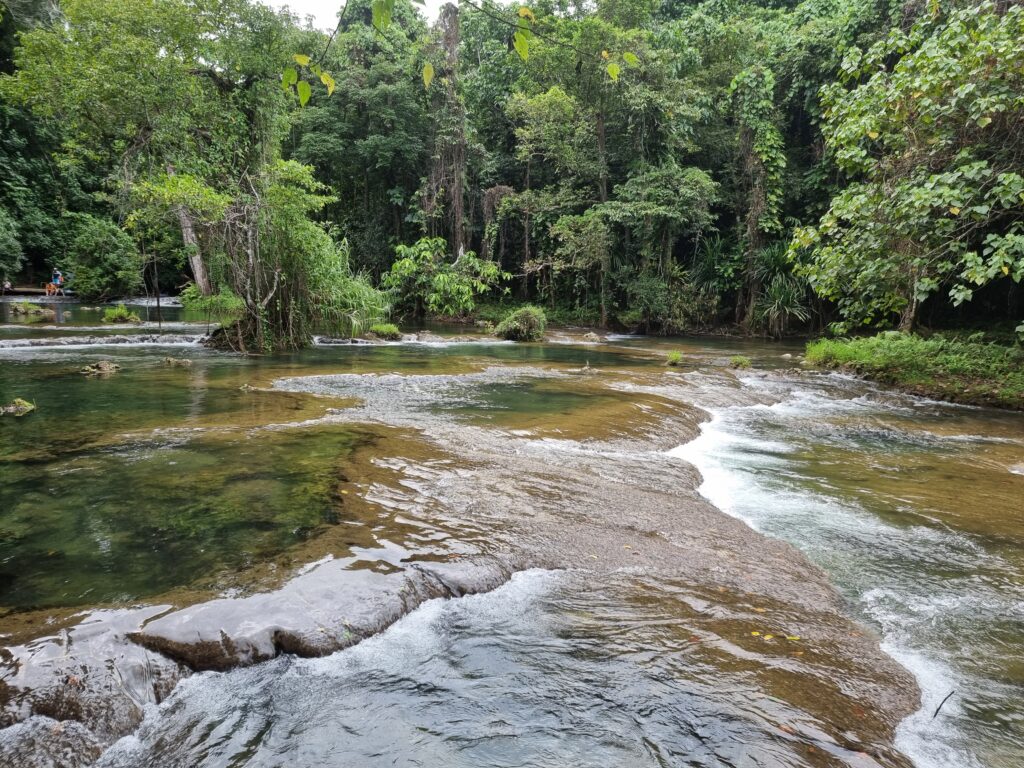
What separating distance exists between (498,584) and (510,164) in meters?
24.8

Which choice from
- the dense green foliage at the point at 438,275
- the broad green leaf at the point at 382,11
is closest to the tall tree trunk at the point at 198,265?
the dense green foliage at the point at 438,275

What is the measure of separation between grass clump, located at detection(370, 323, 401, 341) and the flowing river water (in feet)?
33.4

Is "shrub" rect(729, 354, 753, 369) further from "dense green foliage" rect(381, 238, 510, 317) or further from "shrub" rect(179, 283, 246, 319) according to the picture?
"dense green foliage" rect(381, 238, 510, 317)

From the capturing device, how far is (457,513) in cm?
420

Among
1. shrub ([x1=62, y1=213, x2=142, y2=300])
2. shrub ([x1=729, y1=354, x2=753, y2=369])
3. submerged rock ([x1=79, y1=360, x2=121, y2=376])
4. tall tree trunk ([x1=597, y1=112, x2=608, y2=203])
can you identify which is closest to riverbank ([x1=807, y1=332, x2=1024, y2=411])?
shrub ([x1=729, y1=354, x2=753, y2=369])

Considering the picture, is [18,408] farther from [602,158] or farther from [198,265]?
[602,158]

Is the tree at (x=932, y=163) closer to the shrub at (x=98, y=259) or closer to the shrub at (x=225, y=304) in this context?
the shrub at (x=225, y=304)

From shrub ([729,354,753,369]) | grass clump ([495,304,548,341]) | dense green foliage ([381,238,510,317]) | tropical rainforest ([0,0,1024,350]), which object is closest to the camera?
tropical rainforest ([0,0,1024,350])

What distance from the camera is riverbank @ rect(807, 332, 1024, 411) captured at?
9.67 metres

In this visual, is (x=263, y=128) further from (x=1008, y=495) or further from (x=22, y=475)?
(x=1008, y=495)

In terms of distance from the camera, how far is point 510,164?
2595cm

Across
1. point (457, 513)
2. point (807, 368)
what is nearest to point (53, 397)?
point (457, 513)

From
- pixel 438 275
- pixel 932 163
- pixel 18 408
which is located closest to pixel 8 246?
pixel 438 275

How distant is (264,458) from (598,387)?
5.83 meters
